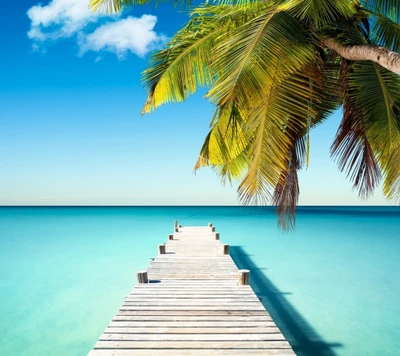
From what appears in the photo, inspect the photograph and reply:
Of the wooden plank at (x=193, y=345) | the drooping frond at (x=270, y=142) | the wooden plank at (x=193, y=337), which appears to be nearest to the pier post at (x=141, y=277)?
the wooden plank at (x=193, y=337)

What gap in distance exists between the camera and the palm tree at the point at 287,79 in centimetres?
321

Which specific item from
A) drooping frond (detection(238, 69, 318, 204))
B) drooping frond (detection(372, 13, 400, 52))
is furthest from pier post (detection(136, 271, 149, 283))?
drooping frond (detection(372, 13, 400, 52))

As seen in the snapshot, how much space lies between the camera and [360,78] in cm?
390

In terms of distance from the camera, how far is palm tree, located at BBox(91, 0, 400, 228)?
3.21 m

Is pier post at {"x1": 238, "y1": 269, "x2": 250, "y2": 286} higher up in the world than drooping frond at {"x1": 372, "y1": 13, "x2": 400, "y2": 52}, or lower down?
lower down

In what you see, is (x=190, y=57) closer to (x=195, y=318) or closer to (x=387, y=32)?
(x=387, y=32)

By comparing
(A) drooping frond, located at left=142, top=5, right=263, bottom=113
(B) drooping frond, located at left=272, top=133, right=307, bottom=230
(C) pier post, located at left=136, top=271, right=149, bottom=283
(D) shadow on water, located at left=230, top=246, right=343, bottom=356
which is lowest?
(D) shadow on water, located at left=230, top=246, right=343, bottom=356

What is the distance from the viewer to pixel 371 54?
2.93 meters

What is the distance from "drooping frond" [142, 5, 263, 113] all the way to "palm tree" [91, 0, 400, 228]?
16mm

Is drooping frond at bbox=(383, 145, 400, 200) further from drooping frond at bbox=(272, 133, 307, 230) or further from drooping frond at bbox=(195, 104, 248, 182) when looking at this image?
drooping frond at bbox=(195, 104, 248, 182)

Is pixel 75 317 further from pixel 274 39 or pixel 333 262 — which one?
pixel 333 262

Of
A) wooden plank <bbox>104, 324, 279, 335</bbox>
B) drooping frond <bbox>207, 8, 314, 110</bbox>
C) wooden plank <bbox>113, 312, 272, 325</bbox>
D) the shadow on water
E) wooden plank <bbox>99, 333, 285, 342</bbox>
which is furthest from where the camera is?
the shadow on water

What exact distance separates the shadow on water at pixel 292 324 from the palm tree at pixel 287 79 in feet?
13.1

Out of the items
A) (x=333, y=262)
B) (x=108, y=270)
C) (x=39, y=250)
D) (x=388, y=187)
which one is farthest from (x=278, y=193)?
(x=39, y=250)
